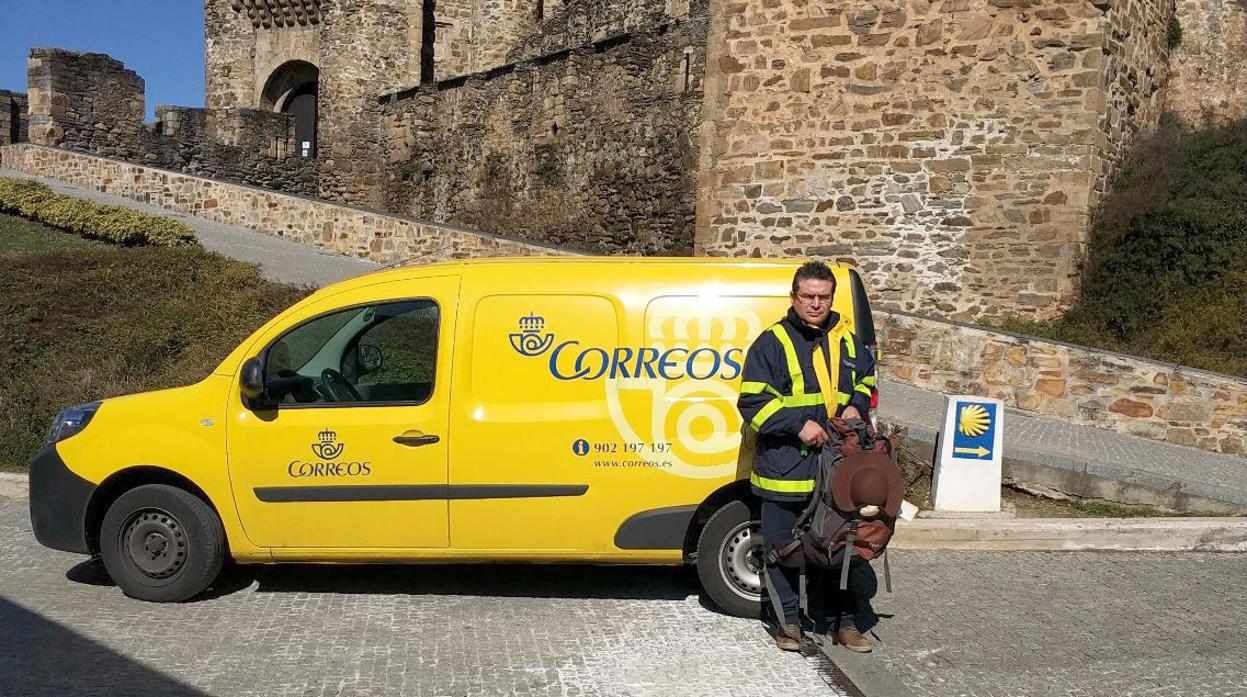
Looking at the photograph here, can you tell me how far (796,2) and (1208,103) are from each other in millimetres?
6572

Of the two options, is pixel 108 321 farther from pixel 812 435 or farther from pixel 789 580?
pixel 812 435

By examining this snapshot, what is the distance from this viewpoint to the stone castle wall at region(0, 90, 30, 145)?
2523 centimetres

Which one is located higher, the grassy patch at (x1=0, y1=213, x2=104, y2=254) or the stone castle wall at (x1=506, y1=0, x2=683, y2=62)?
the stone castle wall at (x1=506, y1=0, x2=683, y2=62)

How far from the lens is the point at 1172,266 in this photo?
1187 cm

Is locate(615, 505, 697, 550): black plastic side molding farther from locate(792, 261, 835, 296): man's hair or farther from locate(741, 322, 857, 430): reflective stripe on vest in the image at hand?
locate(792, 261, 835, 296): man's hair

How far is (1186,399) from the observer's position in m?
9.86

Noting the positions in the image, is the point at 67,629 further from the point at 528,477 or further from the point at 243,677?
the point at 528,477

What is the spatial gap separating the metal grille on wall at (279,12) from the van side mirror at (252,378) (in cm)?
2909

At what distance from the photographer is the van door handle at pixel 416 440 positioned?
551 cm

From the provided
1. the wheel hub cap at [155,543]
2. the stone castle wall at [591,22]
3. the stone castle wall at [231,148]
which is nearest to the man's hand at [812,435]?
the wheel hub cap at [155,543]

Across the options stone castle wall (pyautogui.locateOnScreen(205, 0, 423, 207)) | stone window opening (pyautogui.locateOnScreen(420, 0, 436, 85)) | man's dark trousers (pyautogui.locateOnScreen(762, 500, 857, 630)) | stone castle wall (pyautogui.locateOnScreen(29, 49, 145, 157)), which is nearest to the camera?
man's dark trousers (pyautogui.locateOnScreen(762, 500, 857, 630))

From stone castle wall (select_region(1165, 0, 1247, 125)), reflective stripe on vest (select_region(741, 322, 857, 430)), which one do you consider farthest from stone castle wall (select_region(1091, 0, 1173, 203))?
reflective stripe on vest (select_region(741, 322, 857, 430))

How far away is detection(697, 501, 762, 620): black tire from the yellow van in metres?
0.01

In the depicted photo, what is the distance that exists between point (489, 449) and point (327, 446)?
0.88m
